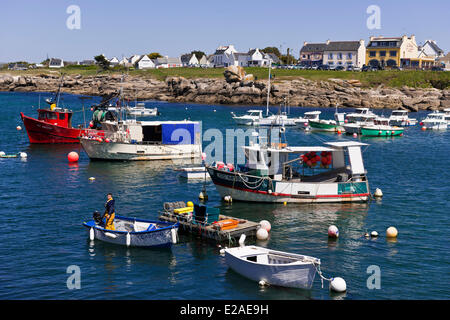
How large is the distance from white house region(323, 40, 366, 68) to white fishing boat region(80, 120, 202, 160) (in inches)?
5450

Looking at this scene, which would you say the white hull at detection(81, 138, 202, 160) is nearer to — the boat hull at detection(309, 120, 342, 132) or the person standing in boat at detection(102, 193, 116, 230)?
the person standing in boat at detection(102, 193, 116, 230)

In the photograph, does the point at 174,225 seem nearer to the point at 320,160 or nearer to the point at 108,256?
Result: the point at 108,256

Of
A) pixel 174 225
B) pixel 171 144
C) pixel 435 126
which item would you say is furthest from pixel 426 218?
pixel 435 126

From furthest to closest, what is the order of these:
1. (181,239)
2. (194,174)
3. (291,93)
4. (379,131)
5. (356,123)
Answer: (291,93) → (356,123) → (379,131) → (194,174) → (181,239)

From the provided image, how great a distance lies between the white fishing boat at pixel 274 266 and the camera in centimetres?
2228

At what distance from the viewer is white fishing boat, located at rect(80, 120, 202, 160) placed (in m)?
54.0

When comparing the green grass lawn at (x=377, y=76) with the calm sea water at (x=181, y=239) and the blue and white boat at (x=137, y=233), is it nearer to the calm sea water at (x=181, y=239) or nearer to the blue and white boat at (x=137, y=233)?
the calm sea water at (x=181, y=239)

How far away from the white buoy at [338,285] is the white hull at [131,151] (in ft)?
116

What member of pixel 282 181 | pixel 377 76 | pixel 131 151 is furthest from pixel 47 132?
pixel 377 76

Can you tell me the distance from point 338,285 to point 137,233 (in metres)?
11.2

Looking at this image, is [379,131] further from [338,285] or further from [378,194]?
[338,285]

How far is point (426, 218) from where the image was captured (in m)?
35.4

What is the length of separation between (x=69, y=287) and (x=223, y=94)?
128906 millimetres

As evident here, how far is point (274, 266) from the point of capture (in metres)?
22.6
